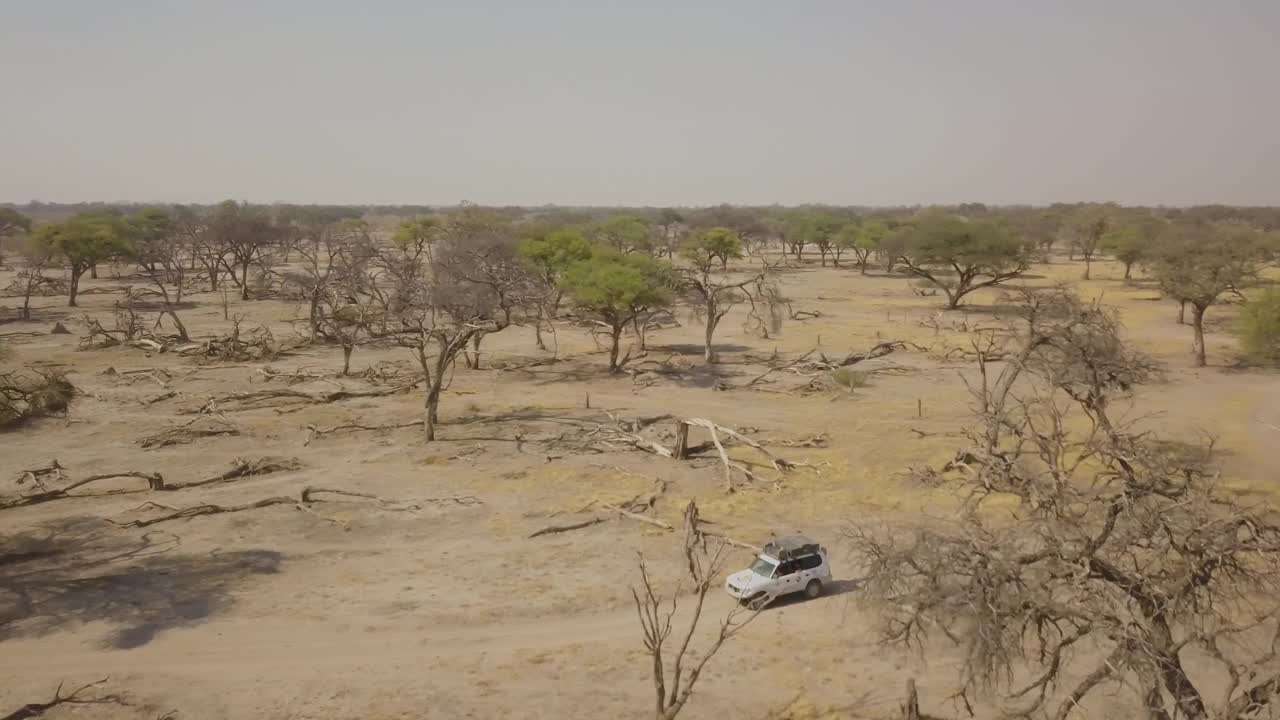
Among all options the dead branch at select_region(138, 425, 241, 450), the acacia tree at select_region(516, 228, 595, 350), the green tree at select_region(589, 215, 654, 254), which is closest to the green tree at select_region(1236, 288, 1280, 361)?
the acacia tree at select_region(516, 228, 595, 350)

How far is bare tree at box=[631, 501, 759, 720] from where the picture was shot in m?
9.19

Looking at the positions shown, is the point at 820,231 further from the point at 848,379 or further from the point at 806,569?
the point at 806,569

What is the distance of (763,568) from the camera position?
14.7m

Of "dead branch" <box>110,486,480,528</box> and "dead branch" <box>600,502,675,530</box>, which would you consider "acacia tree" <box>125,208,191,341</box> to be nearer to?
"dead branch" <box>110,486,480,528</box>

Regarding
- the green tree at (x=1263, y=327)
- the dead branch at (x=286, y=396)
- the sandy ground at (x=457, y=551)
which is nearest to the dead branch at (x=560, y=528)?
the sandy ground at (x=457, y=551)

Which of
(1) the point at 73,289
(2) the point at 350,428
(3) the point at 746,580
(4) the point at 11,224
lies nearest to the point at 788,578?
(3) the point at 746,580

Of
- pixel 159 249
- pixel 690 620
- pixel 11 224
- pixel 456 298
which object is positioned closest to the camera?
pixel 690 620

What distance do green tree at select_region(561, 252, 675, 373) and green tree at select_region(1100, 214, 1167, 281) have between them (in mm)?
45975

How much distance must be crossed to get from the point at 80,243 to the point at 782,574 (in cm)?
5861

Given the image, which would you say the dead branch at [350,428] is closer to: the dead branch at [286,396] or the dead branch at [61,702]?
the dead branch at [286,396]

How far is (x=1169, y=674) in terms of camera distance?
7.80 metres

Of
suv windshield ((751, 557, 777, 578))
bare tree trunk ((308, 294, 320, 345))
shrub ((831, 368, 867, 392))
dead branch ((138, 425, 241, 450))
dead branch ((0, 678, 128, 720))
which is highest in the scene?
bare tree trunk ((308, 294, 320, 345))

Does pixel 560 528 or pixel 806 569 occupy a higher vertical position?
pixel 806 569

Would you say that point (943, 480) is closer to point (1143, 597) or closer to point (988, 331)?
point (1143, 597)
